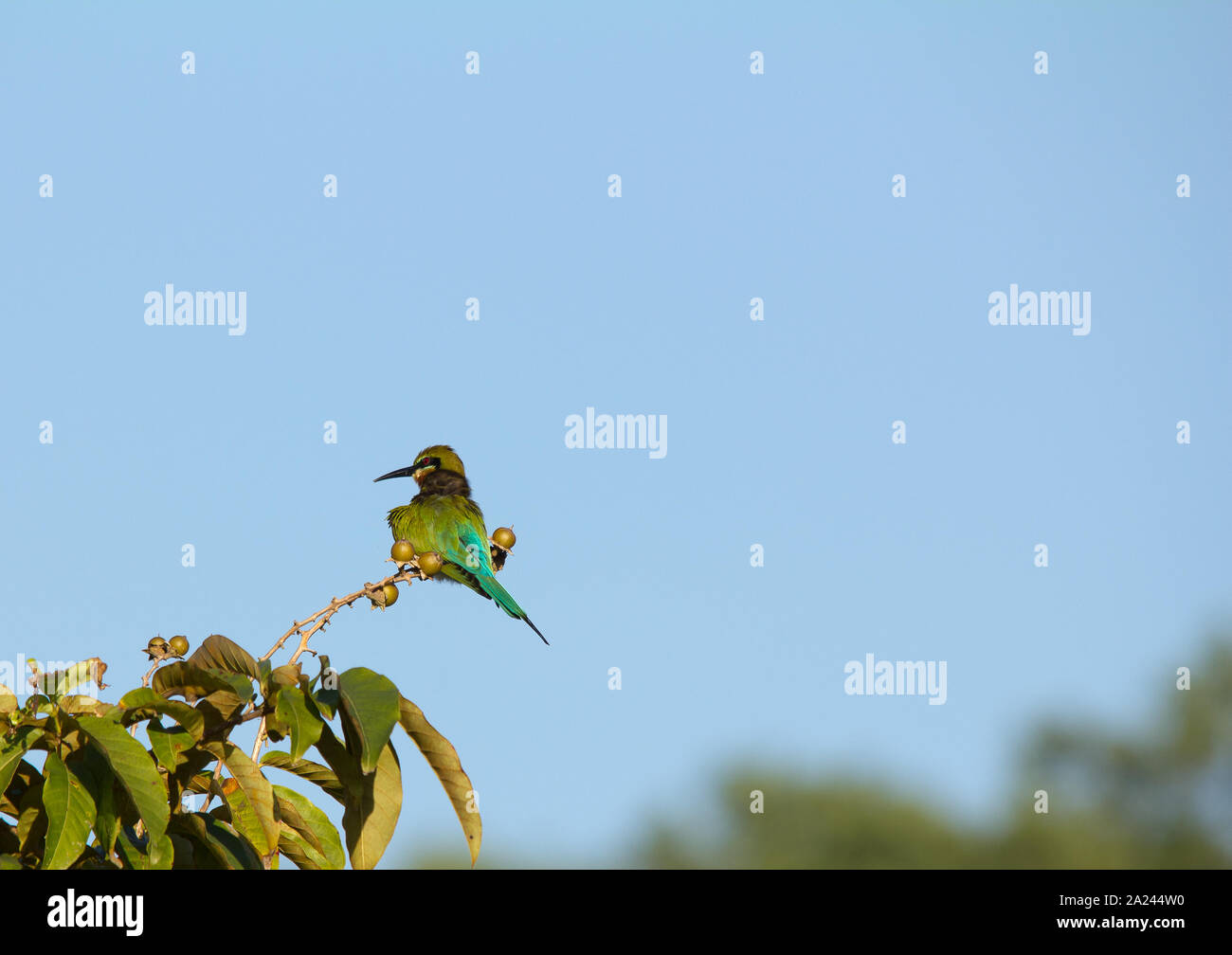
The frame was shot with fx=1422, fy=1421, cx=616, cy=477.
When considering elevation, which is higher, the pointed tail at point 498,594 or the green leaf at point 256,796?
the pointed tail at point 498,594

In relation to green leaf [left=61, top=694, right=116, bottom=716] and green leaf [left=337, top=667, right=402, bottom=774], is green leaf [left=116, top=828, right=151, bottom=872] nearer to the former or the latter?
green leaf [left=61, top=694, right=116, bottom=716]

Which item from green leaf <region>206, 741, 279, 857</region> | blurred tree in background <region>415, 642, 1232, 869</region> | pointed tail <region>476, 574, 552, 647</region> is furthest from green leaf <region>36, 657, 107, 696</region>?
blurred tree in background <region>415, 642, 1232, 869</region>

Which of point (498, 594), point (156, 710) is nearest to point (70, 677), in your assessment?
point (156, 710)

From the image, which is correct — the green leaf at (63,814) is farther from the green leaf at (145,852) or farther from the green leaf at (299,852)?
the green leaf at (299,852)

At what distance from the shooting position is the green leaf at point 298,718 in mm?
3234

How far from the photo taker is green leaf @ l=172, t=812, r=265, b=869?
10.7 ft

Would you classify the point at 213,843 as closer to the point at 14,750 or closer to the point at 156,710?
the point at 156,710

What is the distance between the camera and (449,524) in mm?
6598

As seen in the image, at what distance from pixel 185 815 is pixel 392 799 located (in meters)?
0.49

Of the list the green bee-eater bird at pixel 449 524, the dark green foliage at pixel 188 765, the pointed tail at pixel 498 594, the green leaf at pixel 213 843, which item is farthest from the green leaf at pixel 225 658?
the pointed tail at pixel 498 594

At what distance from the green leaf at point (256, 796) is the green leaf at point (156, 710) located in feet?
0.23
